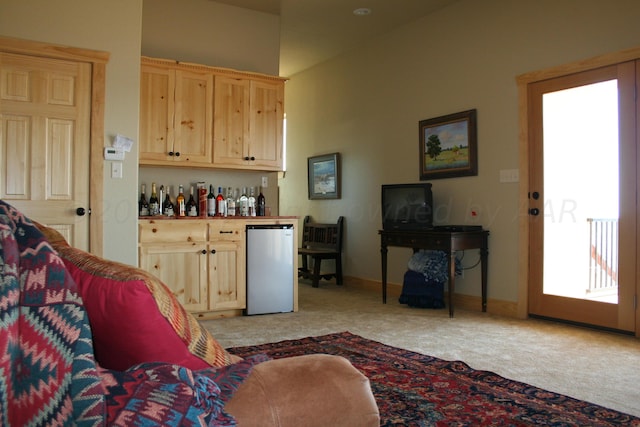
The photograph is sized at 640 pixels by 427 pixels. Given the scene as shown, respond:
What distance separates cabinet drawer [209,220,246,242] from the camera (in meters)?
4.46

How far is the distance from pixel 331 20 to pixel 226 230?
2702 millimetres

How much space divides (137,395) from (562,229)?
414cm

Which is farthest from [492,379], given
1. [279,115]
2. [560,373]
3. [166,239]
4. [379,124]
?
[379,124]

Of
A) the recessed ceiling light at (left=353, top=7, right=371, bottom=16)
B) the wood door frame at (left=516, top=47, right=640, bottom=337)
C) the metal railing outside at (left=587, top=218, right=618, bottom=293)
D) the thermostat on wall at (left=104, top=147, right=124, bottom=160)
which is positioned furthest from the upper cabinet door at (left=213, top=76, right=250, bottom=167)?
the metal railing outside at (left=587, top=218, right=618, bottom=293)

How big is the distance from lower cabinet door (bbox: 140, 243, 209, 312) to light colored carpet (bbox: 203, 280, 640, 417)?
28 cm

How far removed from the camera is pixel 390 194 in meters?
5.33

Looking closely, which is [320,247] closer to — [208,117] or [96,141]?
[208,117]

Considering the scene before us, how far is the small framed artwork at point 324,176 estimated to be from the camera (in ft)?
22.0

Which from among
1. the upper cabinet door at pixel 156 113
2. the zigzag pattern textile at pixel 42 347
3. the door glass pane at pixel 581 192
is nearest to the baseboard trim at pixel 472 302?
the door glass pane at pixel 581 192

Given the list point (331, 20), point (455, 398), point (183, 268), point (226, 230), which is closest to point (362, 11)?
point (331, 20)

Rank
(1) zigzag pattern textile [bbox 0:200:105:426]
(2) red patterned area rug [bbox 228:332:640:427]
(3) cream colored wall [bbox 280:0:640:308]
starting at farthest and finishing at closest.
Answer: (3) cream colored wall [bbox 280:0:640:308]
(2) red patterned area rug [bbox 228:332:640:427]
(1) zigzag pattern textile [bbox 0:200:105:426]

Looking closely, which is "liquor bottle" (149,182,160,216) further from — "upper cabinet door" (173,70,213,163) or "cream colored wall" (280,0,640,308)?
"cream colored wall" (280,0,640,308)

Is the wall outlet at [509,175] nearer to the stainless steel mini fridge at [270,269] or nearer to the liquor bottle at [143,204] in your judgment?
the stainless steel mini fridge at [270,269]

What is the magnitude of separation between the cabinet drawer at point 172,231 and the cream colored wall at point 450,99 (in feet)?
7.71
